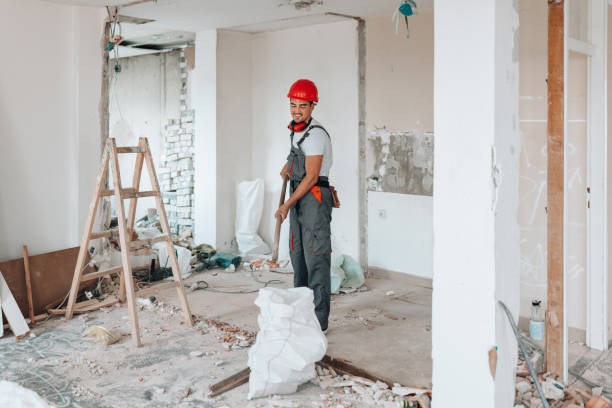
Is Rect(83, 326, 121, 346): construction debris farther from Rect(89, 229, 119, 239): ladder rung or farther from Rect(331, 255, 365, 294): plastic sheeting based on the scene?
Rect(331, 255, 365, 294): plastic sheeting

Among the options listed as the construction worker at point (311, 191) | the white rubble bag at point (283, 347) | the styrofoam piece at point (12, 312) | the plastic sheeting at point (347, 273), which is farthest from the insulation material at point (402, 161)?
the styrofoam piece at point (12, 312)

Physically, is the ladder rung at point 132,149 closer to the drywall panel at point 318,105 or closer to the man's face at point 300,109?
the man's face at point 300,109

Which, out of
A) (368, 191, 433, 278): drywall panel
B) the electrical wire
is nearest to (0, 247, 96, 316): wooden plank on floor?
the electrical wire

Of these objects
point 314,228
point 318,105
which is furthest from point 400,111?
point 314,228

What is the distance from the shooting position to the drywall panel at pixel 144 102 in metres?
7.55

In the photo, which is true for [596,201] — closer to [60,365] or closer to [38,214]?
[60,365]

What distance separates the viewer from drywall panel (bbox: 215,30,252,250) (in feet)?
20.8

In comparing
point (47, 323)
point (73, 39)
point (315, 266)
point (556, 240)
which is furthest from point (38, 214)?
point (556, 240)

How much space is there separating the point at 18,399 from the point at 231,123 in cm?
458

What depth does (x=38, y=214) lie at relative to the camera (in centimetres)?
466

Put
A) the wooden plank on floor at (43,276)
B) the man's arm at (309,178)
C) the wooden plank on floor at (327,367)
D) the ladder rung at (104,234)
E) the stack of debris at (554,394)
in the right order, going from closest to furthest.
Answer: the stack of debris at (554,394)
the wooden plank on floor at (327,367)
the man's arm at (309,178)
the ladder rung at (104,234)
the wooden plank on floor at (43,276)

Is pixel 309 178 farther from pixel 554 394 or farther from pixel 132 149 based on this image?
pixel 554 394

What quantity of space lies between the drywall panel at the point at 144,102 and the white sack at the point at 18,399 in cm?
559

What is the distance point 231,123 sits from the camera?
6.46m
